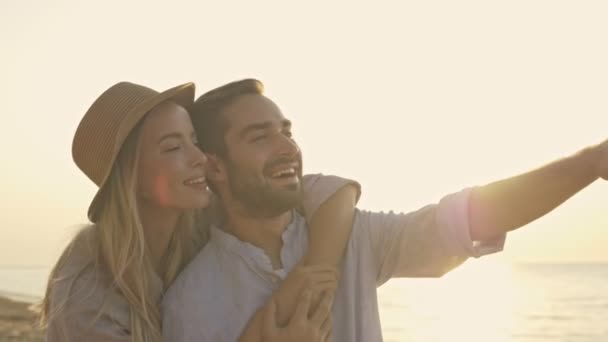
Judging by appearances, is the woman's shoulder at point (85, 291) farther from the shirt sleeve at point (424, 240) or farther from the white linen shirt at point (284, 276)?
the shirt sleeve at point (424, 240)

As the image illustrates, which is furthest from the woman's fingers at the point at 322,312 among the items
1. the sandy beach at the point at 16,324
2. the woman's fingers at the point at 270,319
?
the sandy beach at the point at 16,324

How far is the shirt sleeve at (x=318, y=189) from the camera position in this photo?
13.3 ft

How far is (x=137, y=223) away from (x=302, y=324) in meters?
1.02

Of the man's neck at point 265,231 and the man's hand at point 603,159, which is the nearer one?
the man's hand at point 603,159

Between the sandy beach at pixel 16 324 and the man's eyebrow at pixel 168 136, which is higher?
the man's eyebrow at pixel 168 136

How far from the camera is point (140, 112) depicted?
390 cm

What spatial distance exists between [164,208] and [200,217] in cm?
36

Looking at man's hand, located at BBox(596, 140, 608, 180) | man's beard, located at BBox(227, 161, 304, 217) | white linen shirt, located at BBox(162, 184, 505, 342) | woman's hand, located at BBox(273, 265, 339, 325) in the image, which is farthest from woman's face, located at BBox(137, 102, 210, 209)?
man's hand, located at BBox(596, 140, 608, 180)

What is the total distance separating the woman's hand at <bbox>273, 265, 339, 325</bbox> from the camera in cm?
360

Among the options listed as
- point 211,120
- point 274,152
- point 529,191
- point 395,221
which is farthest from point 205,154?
point 529,191

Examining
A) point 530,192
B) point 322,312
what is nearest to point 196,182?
point 322,312

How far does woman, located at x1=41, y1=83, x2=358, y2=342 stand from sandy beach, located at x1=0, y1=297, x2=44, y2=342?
8.06 meters

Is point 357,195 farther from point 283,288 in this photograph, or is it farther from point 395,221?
point 283,288

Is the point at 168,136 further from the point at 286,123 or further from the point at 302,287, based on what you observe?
the point at 302,287
